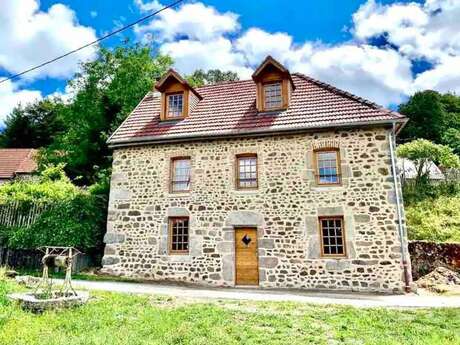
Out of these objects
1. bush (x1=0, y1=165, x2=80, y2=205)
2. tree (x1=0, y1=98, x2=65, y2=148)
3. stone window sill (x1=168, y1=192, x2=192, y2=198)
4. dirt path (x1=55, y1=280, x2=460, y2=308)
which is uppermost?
tree (x1=0, y1=98, x2=65, y2=148)

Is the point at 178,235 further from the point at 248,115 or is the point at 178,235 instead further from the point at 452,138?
the point at 452,138

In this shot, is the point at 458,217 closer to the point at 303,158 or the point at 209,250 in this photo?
the point at 303,158

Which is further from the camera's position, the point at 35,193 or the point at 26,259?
the point at 35,193

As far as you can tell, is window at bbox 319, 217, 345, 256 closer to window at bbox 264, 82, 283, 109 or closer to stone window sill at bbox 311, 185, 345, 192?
stone window sill at bbox 311, 185, 345, 192

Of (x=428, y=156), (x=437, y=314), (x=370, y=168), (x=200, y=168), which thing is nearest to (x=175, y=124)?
(x=200, y=168)

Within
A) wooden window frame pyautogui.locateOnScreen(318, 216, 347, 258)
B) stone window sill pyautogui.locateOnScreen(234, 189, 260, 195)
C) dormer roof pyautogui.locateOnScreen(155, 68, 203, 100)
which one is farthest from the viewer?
dormer roof pyautogui.locateOnScreen(155, 68, 203, 100)

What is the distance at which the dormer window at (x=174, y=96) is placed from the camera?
13.6 meters

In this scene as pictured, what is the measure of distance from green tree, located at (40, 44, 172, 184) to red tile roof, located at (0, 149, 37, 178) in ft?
18.3

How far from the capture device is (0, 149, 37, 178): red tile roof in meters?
27.6

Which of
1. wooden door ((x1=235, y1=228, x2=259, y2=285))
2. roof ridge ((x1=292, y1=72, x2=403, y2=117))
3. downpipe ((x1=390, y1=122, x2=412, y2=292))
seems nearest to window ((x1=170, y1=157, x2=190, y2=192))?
wooden door ((x1=235, y1=228, x2=259, y2=285))

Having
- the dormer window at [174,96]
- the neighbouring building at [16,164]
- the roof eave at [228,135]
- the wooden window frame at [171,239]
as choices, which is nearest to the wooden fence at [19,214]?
the roof eave at [228,135]

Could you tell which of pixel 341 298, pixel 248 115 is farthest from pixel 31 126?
pixel 341 298

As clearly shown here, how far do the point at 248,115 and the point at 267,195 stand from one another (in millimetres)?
3278

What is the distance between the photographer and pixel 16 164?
28.4 m
